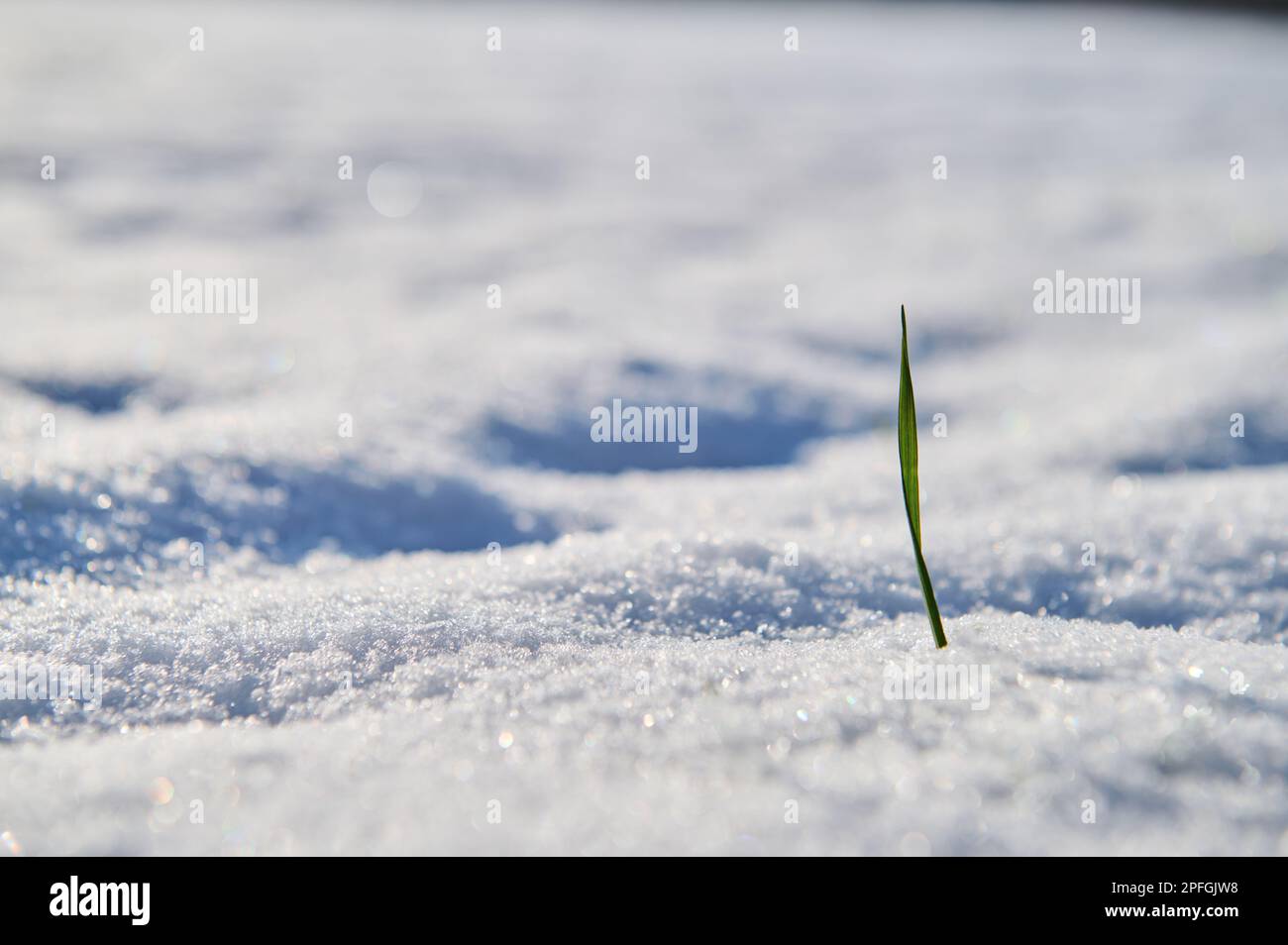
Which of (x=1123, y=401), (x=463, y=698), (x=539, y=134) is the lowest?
(x=463, y=698)

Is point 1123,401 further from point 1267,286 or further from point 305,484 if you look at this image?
point 305,484

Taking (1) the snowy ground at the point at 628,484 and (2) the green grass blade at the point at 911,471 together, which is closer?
(1) the snowy ground at the point at 628,484

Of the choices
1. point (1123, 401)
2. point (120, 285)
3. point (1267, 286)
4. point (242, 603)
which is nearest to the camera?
point (242, 603)

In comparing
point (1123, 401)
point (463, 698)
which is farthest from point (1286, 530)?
point (463, 698)

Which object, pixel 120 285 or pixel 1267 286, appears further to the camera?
pixel 1267 286

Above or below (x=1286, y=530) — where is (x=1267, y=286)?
above

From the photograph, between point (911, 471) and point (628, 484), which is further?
point (628, 484)

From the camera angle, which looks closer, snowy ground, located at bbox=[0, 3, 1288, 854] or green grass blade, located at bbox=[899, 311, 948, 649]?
snowy ground, located at bbox=[0, 3, 1288, 854]
